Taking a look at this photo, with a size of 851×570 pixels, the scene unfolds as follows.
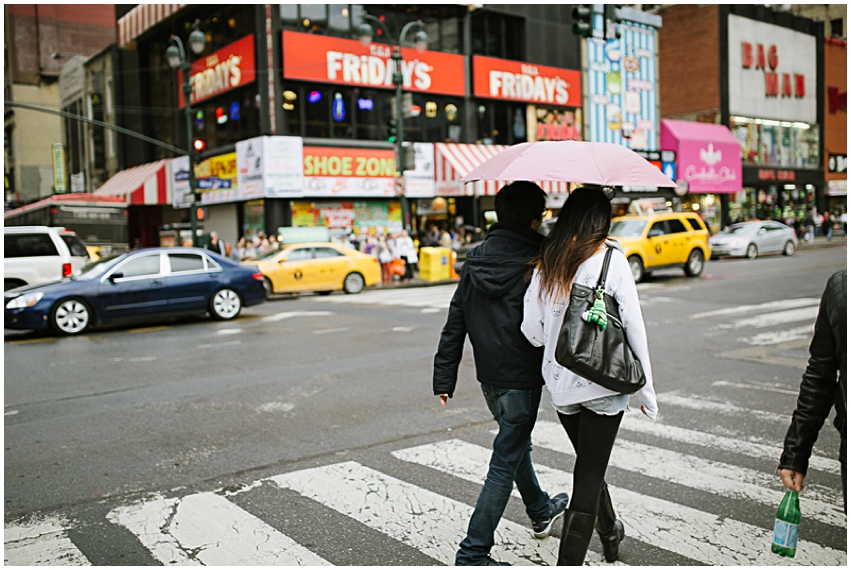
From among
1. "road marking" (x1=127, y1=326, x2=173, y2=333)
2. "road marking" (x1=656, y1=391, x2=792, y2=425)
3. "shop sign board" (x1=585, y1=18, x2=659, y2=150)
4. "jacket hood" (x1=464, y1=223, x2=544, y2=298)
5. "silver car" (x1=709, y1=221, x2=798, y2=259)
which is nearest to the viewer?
"jacket hood" (x1=464, y1=223, x2=544, y2=298)

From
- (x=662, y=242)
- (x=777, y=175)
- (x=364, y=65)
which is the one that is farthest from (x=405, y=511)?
(x=777, y=175)

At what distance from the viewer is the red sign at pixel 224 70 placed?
88.3 feet

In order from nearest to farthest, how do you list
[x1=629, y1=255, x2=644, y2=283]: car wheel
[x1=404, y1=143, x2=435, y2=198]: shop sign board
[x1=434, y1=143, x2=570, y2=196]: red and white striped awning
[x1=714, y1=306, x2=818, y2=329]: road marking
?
1. [x1=714, y1=306, x2=818, y2=329]: road marking
2. [x1=629, y1=255, x2=644, y2=283]: car wheel
3. [x1=404, y1=143, x2=435, y2=198]: shop sign board
4. [x1=434, y1=143, x2=570, y2=196]: red and white striped awning

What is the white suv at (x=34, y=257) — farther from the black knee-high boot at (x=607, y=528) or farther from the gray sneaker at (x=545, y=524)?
the black knee-high boot at (x=607, y=528)

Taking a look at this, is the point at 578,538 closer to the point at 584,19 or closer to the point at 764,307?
the point at 764,307

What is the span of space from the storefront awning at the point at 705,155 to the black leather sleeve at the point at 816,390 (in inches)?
1446

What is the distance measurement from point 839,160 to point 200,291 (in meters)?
47.0

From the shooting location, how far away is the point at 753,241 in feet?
94.8

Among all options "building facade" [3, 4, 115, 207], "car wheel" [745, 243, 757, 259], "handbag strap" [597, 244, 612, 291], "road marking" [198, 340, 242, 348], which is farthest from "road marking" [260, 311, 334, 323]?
"building facade" [3, 4, 115, 207]

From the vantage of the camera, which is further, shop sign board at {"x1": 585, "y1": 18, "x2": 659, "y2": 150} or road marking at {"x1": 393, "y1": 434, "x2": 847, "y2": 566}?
shop sign board at {"x1": 585, "y1": 18, "x2": 659, "y2": 150}

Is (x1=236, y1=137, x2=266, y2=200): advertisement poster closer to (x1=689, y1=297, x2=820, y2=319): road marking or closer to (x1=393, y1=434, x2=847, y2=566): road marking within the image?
(x1=689, y1=297, x2=820, y2=319): road marking

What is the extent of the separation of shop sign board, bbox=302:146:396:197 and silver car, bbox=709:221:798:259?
12.8 m

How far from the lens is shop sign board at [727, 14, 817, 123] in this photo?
1649 inches

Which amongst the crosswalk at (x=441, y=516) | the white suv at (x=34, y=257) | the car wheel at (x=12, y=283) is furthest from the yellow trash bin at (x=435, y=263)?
the crosswalk at (x=441, y=516)
